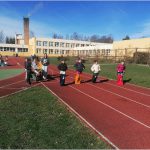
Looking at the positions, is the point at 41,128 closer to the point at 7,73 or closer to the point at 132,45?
the point at 7,73

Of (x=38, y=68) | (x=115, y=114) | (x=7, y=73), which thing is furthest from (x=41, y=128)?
(x=7, y=73)

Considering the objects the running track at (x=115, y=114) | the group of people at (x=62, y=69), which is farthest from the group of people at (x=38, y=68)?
the running track at (x=115, y=114)

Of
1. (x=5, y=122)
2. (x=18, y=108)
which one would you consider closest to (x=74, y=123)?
(x=5, y=122)

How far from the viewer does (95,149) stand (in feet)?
19.0

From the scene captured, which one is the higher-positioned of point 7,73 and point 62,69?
point 62,69

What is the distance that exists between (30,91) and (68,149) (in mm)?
8019

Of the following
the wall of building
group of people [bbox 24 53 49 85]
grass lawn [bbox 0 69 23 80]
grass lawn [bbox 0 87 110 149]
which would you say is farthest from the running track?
the wall of building

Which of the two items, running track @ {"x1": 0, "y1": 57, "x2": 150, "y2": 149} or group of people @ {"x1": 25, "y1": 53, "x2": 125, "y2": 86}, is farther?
group of people @ {"x1": 25, "y1": 53, "x2": 125, "y2": 86}

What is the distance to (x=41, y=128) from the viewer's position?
288 inches

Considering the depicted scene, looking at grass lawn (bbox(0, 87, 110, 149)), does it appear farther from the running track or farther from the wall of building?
the wall of building

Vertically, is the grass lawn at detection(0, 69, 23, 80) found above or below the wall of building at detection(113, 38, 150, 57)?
below

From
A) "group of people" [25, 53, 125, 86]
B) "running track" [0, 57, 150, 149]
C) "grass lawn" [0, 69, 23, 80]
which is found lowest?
"running track" [0, 57, 150, 149]

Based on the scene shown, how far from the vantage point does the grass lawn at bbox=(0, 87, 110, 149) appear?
609cm

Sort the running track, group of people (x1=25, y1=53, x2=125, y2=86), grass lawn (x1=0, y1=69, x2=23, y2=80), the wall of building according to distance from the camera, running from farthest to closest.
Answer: the wall of building < grass lawn (x1=0, y1=69, x2=23, y2=80) < group of people (x1=25, y1=53, x2=125, y2=86) < the running track
